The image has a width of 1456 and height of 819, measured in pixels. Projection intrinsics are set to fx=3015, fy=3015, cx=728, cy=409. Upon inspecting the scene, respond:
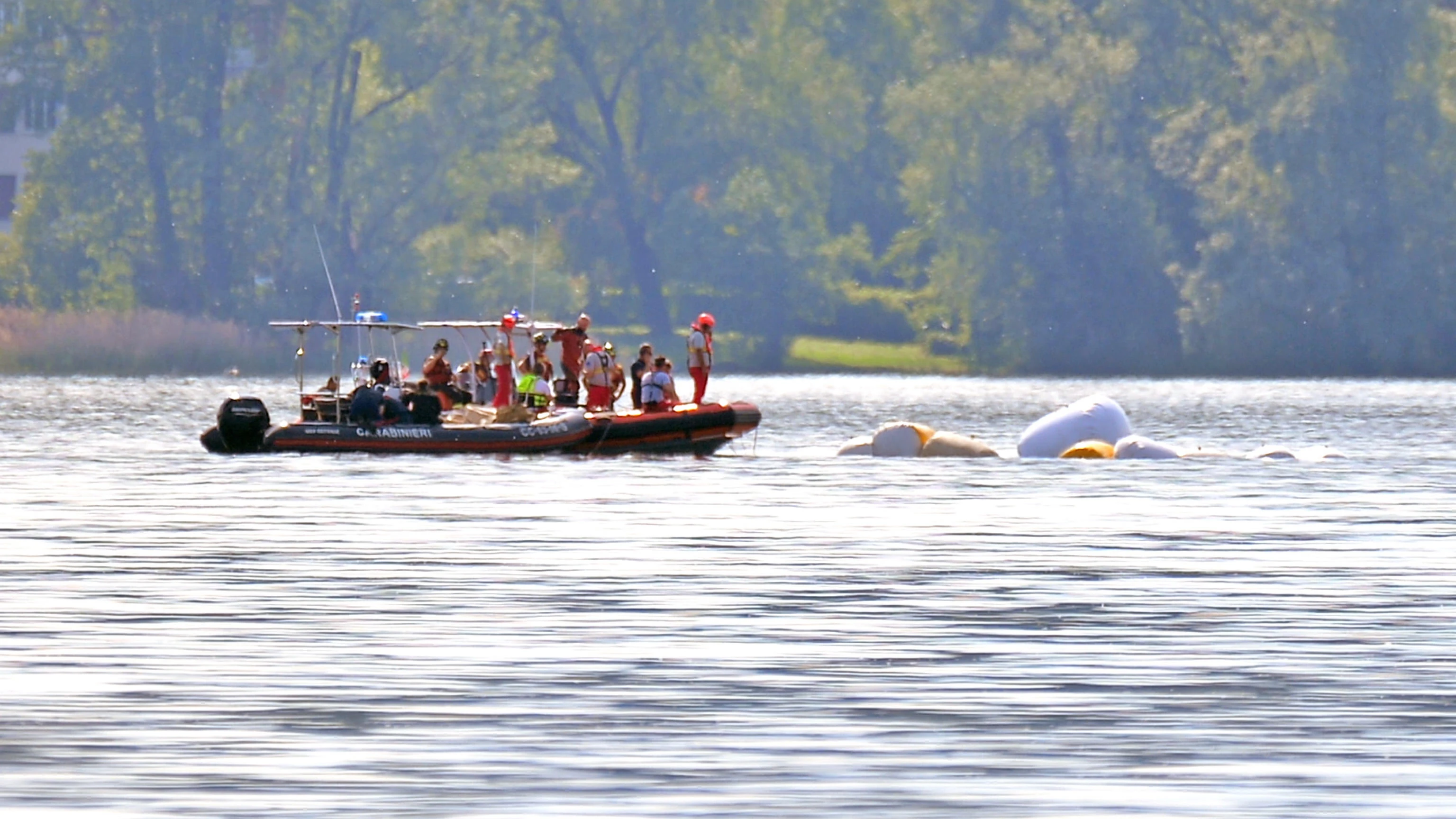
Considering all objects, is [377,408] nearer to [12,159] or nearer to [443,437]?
[443,437]

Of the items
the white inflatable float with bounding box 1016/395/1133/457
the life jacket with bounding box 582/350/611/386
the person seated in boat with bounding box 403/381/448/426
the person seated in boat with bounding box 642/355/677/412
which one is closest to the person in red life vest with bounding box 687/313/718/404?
the person seated in boat with bounding box 642/355/677/412

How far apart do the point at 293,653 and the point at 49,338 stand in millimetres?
84643

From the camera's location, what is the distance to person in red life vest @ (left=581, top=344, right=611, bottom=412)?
43.2 metres

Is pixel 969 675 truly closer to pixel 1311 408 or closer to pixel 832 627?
pixel 832 627

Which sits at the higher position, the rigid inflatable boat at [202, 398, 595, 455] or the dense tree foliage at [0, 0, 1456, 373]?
the dense tree foliage at [0, 0, 1456, 373]

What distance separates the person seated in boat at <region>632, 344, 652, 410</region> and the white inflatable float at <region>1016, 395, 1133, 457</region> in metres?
6.19

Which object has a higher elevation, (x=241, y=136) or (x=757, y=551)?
(x=241, y=136)

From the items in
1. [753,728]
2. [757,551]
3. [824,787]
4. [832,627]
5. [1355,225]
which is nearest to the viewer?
[824,787]

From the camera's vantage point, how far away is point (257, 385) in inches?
3642

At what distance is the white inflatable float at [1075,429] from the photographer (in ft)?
151

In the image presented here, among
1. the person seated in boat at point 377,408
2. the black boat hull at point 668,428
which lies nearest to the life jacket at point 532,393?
the black boat hull at point 668,428

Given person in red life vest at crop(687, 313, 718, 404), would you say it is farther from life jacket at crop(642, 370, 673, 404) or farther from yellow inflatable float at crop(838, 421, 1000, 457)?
yellow inflatable float at crop(838, 421, 1000, 457)

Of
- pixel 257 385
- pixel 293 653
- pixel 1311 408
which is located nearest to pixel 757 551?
pixel 293 653

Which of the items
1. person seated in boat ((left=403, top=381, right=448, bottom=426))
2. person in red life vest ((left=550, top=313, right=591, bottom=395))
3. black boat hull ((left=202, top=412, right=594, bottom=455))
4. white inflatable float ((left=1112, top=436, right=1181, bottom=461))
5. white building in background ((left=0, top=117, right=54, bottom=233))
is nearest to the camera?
black boat hull ((left=202, top=412, right=594, bottom=455))
